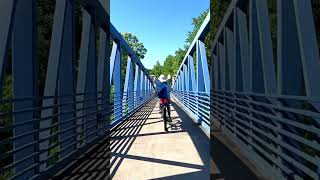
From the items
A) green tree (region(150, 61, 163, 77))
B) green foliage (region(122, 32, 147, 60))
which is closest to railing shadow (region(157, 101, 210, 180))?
green foliage (region(122, 32, 147, 60))

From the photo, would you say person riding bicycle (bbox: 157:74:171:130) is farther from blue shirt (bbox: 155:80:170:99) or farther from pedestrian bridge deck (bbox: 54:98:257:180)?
pedestrian bridge deck (bbox: 54:98:257:180)

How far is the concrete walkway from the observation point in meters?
6.16

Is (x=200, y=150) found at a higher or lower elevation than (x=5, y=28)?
lower

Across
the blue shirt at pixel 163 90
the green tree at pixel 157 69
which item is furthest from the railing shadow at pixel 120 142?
the green tree at pixel 157 69

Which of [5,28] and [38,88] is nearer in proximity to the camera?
[5,28]

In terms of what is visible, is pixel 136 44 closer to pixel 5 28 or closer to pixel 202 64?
pixel 202 64

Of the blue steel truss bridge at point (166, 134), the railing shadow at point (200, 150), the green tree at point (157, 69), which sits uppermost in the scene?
the green tree at point (157, 69)

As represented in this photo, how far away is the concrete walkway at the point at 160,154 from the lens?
6.16 m

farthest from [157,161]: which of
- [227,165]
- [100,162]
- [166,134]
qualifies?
[166,134]

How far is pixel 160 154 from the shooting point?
8047 millimetres

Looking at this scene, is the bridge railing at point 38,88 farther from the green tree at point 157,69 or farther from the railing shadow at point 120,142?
the green tree at point 157,69

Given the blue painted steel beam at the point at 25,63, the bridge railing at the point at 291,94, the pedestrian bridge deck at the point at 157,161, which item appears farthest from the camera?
the pedestrian bridge deck at the point at 157,161

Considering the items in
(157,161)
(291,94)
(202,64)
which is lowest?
(157,161)

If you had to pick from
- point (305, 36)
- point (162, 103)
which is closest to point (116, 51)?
point (162, 103)
